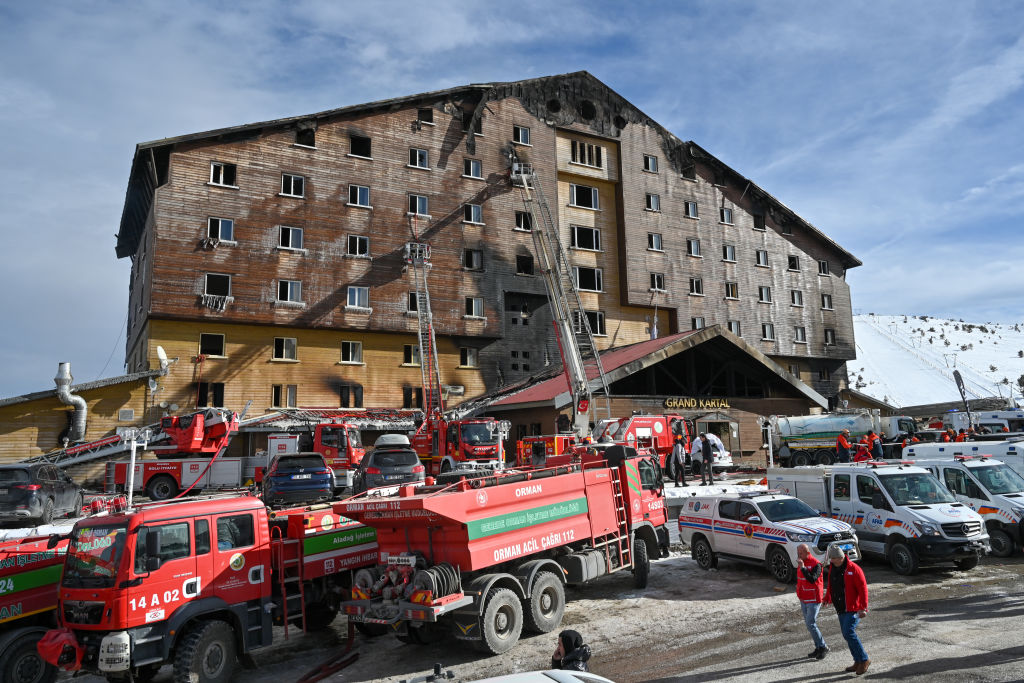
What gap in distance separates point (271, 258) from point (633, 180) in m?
25.4

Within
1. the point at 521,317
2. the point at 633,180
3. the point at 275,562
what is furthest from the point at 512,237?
the point at 275,562

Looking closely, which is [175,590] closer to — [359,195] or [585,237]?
[359,195]

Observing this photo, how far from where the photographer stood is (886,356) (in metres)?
98.2

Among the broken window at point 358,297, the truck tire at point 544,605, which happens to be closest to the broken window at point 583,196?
the broken window at point 358,297

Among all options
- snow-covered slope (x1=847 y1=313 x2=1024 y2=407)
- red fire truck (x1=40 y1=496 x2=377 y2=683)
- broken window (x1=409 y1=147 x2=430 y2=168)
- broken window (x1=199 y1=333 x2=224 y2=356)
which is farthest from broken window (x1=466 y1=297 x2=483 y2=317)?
snow-covered slope (x1=847 y1=313 x2=1024 y2=407)

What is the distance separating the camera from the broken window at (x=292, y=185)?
125 ft

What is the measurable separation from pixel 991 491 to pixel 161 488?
1075 inches

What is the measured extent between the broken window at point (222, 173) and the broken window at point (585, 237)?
21.2 m

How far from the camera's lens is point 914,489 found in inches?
608

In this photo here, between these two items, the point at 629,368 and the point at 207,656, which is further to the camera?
the point at 629,368

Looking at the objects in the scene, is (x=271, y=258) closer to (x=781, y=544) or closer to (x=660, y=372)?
(x=660, y=372)

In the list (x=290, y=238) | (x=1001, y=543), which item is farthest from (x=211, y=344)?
(x=1001, y=543)

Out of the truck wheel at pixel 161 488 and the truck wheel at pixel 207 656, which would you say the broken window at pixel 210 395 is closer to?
the truck wheel at pixel 161 488

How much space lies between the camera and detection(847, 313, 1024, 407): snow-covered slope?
78625 millimetres
